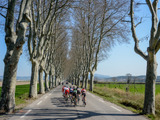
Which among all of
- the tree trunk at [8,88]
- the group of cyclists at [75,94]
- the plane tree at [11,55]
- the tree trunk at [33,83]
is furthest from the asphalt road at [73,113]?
the tree trunk at [33,83]

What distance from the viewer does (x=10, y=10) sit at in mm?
7793

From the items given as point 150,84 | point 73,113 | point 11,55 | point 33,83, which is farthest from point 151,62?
point 33,83

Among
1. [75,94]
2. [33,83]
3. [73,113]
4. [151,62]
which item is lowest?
[73,113]

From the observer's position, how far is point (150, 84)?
26.6ft

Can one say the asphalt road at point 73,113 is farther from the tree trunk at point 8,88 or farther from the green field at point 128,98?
the green field at point 128,98

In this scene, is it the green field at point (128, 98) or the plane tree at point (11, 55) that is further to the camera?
the green field at point (128, 98)

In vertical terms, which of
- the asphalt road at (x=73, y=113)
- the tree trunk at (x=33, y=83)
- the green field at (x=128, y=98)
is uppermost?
the tree trunk at (x=33, y=83)

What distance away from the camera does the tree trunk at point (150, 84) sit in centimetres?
796

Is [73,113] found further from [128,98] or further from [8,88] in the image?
[128,98]

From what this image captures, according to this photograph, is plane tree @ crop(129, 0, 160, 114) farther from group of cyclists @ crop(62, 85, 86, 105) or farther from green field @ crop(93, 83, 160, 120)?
group of cyclists @ crop(62, 85, 86, 105)

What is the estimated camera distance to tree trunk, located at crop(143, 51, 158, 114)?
796 centimetres

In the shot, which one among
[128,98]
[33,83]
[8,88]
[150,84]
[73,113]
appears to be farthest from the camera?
[128,98]

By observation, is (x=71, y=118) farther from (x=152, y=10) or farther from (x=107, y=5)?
(x=107, y=5)

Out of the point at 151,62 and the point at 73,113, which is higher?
the point at 151,62
